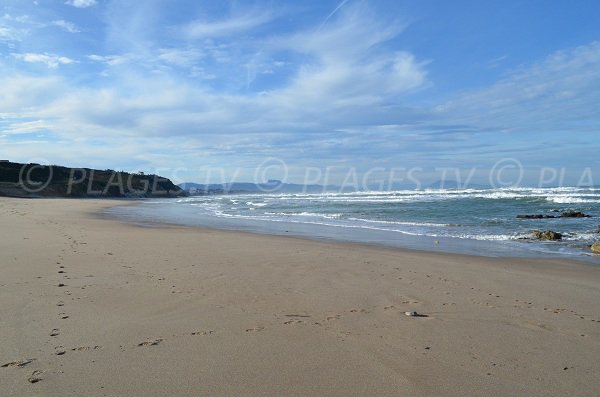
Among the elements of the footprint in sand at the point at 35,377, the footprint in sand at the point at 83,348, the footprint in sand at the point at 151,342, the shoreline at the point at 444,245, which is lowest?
the footprint in sand at the point at 35,377

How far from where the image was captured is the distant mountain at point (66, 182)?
53.8 meters

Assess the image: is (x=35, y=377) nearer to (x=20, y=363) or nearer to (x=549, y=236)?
(x=20, y=363)

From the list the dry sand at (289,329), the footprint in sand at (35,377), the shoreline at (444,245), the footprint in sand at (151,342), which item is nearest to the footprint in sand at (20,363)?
the dry sand at (289,329)

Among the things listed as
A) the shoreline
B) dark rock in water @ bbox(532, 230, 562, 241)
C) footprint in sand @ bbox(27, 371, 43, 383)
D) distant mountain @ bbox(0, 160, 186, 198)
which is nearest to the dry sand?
footprint in sand @ bbox(27, 371, 43, 383)

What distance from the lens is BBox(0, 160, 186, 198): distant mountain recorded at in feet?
177

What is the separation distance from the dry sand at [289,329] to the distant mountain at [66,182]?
159ft

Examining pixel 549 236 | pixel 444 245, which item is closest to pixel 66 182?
pixel 444 245

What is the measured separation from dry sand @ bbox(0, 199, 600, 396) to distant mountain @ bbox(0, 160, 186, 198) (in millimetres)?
48484

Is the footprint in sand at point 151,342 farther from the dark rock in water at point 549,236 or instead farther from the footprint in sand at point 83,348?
the dark rock in water at point 549,236

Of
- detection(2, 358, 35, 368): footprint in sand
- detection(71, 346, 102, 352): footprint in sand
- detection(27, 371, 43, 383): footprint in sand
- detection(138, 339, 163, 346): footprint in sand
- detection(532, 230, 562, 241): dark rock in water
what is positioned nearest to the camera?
detection(27, 371, 43, 383): footprint in sand

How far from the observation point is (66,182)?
212 feet

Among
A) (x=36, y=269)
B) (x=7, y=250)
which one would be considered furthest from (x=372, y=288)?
(x=7, y=250)

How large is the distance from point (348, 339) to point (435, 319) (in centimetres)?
139

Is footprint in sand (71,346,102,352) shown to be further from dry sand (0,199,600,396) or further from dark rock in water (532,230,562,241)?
dark rock in water (532,230,562,241)
